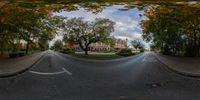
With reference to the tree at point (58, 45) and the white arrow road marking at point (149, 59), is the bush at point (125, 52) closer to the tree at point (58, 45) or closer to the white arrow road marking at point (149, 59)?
the white arrow road marking at point (149, 59)

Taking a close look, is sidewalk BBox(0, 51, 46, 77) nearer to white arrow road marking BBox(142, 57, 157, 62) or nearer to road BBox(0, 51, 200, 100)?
road BBox(0, 51, 200, 100)

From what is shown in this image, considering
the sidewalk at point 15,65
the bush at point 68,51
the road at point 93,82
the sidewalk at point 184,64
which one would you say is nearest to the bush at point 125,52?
the road at point 93,82

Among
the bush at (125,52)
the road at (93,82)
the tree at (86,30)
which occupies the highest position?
the tree at (86,30)

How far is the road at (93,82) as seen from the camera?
1408mm

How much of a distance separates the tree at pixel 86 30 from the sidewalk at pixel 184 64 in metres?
0.30

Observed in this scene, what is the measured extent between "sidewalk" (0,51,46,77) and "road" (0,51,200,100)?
0.10ft

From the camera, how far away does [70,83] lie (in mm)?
1444

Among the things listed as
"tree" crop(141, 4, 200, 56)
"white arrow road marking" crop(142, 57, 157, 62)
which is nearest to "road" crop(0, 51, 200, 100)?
"white arrow road marking" crop(142, 57, 157, 62)

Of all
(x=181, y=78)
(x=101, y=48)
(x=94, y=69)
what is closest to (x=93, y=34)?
(x=101, y=48)

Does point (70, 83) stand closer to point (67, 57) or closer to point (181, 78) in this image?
point (67, 57)

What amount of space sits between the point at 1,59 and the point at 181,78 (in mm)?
920

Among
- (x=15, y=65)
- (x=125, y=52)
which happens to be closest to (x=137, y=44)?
(x=125, y=52)

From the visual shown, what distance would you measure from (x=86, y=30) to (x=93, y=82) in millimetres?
288

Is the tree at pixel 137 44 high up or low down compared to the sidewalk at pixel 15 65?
up
